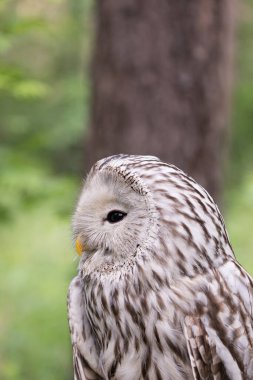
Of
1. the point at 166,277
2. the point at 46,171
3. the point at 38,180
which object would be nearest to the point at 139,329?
the point at 166,277

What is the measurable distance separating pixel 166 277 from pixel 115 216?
32 cm

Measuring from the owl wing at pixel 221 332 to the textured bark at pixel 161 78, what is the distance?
3.10 meters

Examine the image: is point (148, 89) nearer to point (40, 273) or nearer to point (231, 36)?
point (231, 36)

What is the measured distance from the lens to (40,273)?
11219 millimetres

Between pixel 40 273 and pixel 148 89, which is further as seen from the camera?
pixel 40 273

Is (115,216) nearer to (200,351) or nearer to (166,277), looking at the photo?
(166,277)

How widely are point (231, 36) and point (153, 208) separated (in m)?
3.76

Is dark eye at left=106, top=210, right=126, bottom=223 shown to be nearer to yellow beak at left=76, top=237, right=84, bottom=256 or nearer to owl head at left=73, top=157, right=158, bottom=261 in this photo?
owl head at left=73, top=157, right=158, bottom=261

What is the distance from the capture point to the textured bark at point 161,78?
22.8 feet

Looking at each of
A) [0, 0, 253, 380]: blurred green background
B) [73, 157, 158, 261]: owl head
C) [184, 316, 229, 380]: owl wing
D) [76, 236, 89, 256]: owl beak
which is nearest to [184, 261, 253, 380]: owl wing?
[184, 316, 229, 380]: owl wing

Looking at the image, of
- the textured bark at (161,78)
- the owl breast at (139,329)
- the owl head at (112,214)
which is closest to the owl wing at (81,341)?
the owl breast at (139,329)

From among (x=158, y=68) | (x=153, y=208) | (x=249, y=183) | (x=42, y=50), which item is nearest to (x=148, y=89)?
(x=158, y=68)

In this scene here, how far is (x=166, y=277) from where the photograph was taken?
3.93 meters

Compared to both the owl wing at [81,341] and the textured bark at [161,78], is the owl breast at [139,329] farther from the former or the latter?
the textured bark at [161,78]
